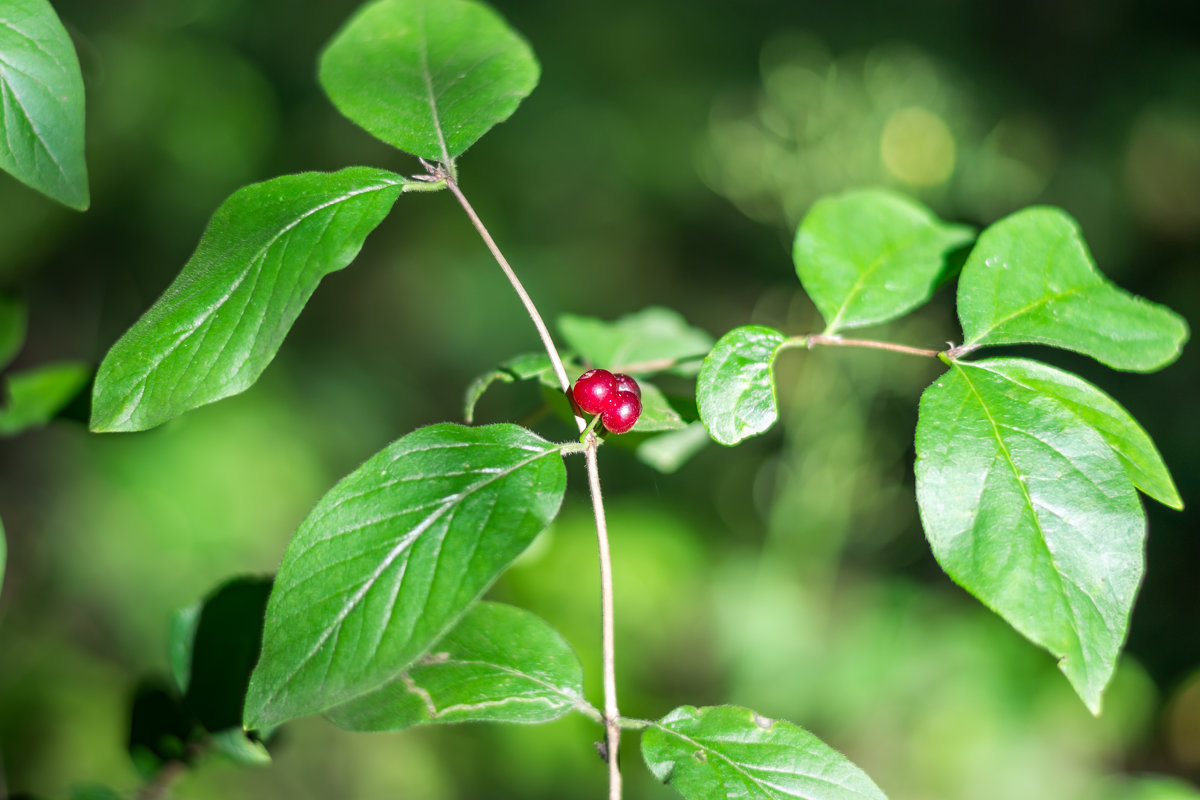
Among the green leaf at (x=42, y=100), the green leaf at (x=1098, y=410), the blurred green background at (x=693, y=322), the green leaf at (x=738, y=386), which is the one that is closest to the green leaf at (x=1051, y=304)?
the green leaf at (x=1098, y=410)

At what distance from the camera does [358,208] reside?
0.65 meters

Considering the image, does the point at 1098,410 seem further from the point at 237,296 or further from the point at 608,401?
the point at 237,296

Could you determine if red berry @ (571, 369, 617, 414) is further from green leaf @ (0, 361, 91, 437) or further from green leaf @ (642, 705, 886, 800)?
green leaf @ (0, 361, 91, 437)

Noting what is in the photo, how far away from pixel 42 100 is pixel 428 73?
11.2 inches

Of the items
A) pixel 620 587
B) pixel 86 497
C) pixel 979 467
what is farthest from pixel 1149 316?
pixel 86 497

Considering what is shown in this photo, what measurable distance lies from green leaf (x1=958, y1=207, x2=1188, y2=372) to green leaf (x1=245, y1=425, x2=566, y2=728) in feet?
1.22

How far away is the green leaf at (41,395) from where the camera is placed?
1.00 meters

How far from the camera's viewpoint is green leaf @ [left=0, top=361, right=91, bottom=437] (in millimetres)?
1001

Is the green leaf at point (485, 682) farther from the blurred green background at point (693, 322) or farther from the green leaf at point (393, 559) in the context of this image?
the blurred green background at point (693, 322)

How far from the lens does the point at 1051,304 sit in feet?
2.35

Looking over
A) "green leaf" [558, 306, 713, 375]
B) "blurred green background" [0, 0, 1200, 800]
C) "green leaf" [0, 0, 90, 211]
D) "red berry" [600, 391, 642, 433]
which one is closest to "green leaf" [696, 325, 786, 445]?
"red berry" [600, 391, 642, 433]

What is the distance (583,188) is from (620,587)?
2.30m

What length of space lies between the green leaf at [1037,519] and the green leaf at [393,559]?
25cm

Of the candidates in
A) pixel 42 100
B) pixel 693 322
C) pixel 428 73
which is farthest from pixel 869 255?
pixel 693 322
